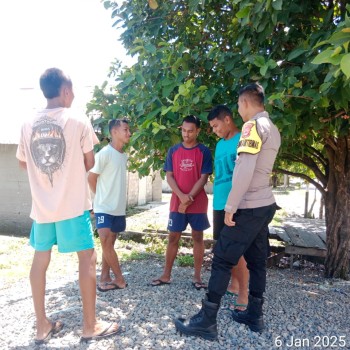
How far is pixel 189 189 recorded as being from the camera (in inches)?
157

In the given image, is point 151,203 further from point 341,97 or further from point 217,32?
point 341,97

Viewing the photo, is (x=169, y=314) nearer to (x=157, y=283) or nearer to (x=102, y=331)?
(x=102, y=331)

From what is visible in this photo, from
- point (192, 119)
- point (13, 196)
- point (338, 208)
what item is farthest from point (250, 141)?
point (13, 196)

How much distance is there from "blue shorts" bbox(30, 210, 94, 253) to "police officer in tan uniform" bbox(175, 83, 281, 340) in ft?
3.23

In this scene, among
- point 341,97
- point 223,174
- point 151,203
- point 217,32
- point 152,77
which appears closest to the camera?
point 341,97

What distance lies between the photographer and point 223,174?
3537mm

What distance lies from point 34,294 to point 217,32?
3656 mm

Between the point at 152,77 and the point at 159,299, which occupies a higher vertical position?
the point at 152,77

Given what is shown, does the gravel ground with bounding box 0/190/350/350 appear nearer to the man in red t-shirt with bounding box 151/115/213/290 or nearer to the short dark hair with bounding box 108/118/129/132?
the man in red t-shirt with bounding box 151/115/213/290

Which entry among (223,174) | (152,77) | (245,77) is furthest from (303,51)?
(152,77)

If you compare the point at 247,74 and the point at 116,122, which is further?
the point at 116,122

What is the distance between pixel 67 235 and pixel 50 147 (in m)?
0.64

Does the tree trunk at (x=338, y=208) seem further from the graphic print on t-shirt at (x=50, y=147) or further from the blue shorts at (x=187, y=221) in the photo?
the graphic print on t-shirt at (x=50, y=147)

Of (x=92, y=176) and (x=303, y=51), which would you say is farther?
(x=92, y=176)
